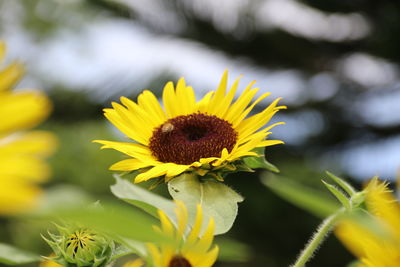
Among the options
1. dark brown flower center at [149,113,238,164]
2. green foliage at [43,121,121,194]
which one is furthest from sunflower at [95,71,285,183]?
green foliage at [43,121,121,194]

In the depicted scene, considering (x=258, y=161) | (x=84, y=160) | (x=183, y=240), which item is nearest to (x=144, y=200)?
(x=183, y=240)

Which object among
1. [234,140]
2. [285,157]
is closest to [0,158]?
[234,140]

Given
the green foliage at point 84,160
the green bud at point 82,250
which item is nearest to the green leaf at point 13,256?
the green bud at point 82,250

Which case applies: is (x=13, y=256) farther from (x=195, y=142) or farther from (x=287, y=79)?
(x=287, y=79)

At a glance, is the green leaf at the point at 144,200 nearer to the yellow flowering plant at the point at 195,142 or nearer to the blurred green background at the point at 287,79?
the yellow flowering plant at the point at 195,142

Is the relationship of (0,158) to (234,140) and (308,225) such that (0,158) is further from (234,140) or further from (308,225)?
(308,225)

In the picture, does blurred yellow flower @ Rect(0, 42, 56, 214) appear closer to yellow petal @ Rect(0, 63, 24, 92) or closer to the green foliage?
yellow petal @ Rect(0, 63, 24, 92)
